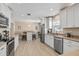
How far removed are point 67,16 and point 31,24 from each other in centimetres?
1224

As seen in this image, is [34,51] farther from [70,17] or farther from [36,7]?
[70,17]

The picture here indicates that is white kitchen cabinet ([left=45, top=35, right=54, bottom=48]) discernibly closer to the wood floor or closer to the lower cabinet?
the wood floor

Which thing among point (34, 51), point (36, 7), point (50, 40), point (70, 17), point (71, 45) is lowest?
point (34, 51)

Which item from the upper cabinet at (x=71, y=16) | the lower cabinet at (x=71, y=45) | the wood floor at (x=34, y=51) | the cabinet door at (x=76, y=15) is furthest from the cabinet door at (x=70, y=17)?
the wood floor at (x=34, y=51)

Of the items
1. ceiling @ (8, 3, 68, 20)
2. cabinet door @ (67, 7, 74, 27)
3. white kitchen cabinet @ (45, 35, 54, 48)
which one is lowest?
white kitchen cabinet @ (45, 35, 54, 48)

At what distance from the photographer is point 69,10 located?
5227 mm

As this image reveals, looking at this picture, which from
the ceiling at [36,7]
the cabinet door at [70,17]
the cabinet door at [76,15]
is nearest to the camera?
the cabinet door at [76,15]

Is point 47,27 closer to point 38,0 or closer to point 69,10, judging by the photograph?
point 69,10

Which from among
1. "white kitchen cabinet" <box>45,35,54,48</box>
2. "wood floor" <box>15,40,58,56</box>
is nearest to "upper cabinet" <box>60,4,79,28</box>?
Answer: "wood floor" <box>15,40,58,56</box>

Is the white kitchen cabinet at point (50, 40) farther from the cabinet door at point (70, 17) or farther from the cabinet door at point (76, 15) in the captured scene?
the cabinet door at point (76, 15)

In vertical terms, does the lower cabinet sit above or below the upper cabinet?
below

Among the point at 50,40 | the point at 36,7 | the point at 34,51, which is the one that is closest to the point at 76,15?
the point at 36,7

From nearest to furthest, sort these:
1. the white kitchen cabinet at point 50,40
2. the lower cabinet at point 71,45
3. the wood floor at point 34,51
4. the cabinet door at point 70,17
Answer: the lower cabinet at point 71,45 → the cabinet door at point 70,17 → the wood floor at point 34,51 → the white kitchen cabinet at point 50,40

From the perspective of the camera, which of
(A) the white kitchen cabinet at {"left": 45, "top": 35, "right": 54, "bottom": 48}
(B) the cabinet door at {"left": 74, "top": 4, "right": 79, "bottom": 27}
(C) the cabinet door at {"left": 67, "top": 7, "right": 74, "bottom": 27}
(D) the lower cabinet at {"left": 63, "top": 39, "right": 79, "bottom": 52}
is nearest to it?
(D) the lower cabinet at {"left": 63, "top": 39, "right": 79, "bottom": 52}
